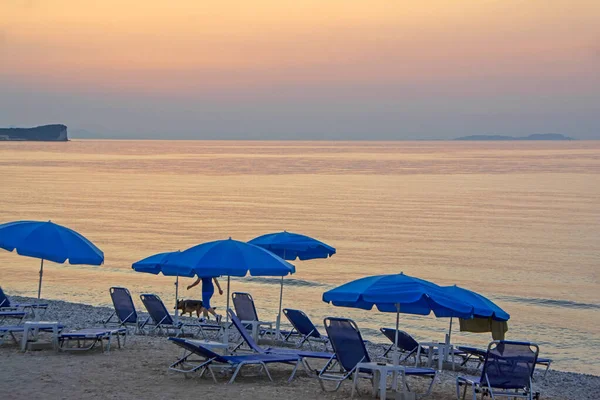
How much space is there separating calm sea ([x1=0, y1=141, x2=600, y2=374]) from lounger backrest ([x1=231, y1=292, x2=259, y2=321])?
164 inches

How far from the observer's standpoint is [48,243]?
37.9ft

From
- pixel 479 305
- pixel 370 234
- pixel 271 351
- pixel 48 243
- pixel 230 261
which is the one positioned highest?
pixel 48 243

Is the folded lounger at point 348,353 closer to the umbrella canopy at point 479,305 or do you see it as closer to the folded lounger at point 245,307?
the umbrella canopy at point 479,305

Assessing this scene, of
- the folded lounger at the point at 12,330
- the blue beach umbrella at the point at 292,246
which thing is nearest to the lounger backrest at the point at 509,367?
the folded lounger at the point at 12,330

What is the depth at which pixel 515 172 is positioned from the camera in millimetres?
96562

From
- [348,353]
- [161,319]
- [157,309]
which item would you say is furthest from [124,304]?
[348,353]

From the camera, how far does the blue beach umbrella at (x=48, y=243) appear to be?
11438 mm

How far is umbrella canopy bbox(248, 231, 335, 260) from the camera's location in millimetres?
14453

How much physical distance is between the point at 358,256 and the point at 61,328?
66.2 feet

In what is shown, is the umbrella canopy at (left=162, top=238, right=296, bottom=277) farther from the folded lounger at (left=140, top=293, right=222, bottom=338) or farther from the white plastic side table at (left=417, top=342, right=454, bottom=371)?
the white plastic side table at (left=417, top=342, right=454, bottom=371)

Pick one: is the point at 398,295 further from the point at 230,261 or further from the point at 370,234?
the point at 370,234

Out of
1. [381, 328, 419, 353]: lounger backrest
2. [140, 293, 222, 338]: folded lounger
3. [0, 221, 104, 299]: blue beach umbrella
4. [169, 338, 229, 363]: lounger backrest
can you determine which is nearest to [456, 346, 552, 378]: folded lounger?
[381, 328, 419, 353]: lounger backrest

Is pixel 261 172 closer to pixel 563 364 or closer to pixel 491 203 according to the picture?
pixel 491 203

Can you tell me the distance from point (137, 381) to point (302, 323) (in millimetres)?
4250
